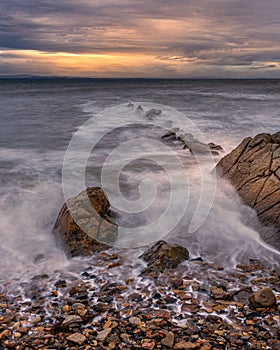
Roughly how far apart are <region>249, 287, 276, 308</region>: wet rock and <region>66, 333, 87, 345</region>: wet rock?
99.2 inches

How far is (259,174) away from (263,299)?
4.17 meters

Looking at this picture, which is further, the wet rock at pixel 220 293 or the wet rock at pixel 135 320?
the wet rock at pixel 220 293

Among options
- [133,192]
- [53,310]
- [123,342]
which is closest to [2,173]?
[133,192]

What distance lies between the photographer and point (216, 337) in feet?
14.6

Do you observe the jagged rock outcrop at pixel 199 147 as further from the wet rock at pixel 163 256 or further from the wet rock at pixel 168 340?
the wet rock at pixel 168 340

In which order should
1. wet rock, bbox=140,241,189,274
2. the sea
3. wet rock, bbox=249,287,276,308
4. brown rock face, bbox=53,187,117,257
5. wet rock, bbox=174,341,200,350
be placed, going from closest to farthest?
wet rock, bbox=174,341,200,350 < wet rock, bbox=249,287,276,308 < wet rock, bbox=140,241,189,274 < brown rock face, bbox=53,187,117,257 < the sea

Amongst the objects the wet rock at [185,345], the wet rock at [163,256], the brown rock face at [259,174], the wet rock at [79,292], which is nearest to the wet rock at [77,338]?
the wet rock at [79,292]

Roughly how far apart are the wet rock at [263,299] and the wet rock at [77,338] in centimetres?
252

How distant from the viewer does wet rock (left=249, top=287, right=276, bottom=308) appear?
5055 millimetres

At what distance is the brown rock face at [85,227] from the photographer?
6.89 metres

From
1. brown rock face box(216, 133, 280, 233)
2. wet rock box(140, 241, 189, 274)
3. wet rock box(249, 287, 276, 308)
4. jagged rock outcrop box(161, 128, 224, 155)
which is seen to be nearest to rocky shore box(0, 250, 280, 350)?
wet rock box(249, 287, 276, 308)

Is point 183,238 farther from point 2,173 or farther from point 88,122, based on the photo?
point 88,122

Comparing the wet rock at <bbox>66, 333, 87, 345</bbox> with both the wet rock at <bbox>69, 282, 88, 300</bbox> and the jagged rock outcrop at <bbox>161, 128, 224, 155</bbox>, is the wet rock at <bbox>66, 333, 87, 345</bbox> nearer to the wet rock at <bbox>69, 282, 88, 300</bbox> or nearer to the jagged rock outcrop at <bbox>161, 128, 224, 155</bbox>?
the wet rock at <bbox>69, 282, 88, 300</bbox>

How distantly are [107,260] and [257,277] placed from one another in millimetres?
2747
